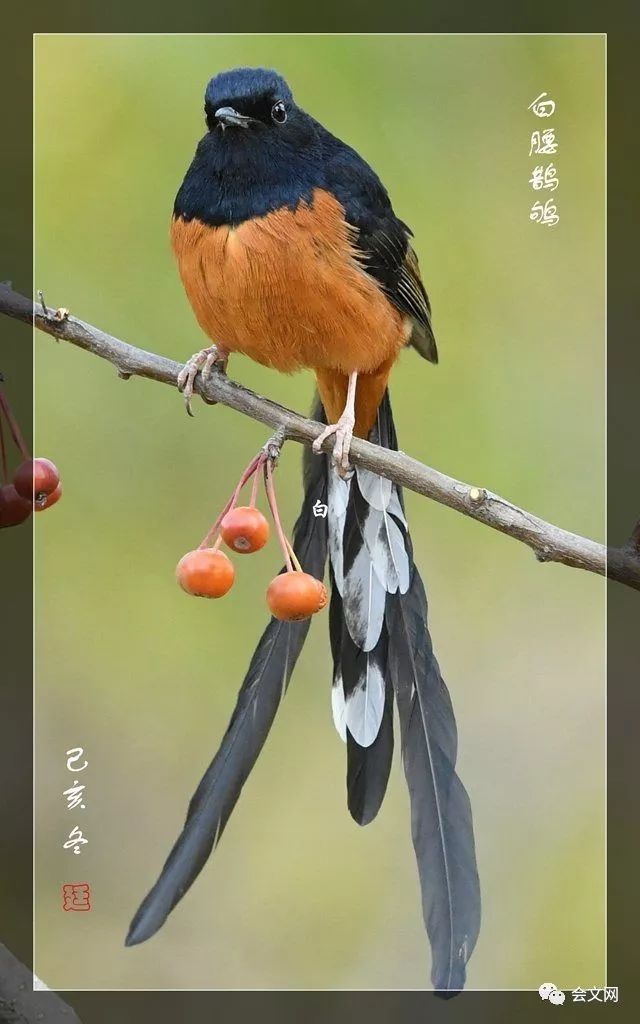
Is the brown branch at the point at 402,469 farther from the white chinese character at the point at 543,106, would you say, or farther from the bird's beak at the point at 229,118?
the white chinese character at the point at 543,106

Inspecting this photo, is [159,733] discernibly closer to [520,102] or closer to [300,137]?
[300,137]

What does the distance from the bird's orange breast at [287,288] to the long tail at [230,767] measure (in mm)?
437

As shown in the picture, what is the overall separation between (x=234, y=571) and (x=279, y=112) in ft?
3.29

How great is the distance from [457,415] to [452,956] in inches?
48.7

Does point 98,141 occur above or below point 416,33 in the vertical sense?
below

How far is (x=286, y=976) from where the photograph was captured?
94.7 inches

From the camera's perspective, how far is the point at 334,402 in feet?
8.18

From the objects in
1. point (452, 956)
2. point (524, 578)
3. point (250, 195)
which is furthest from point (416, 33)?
A: point (452, 956)

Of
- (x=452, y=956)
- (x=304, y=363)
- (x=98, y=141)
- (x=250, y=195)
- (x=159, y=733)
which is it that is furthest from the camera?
(x=98, y=141)

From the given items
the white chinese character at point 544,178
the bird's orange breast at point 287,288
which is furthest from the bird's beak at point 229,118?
the white chinese character at point 544,178

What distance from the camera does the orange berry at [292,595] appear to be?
5.65 ft

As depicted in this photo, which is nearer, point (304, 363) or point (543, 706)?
point (304, 363)

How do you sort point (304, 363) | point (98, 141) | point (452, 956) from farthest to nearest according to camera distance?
point (98, 141) < point (304, 363) < point (452, 956)
